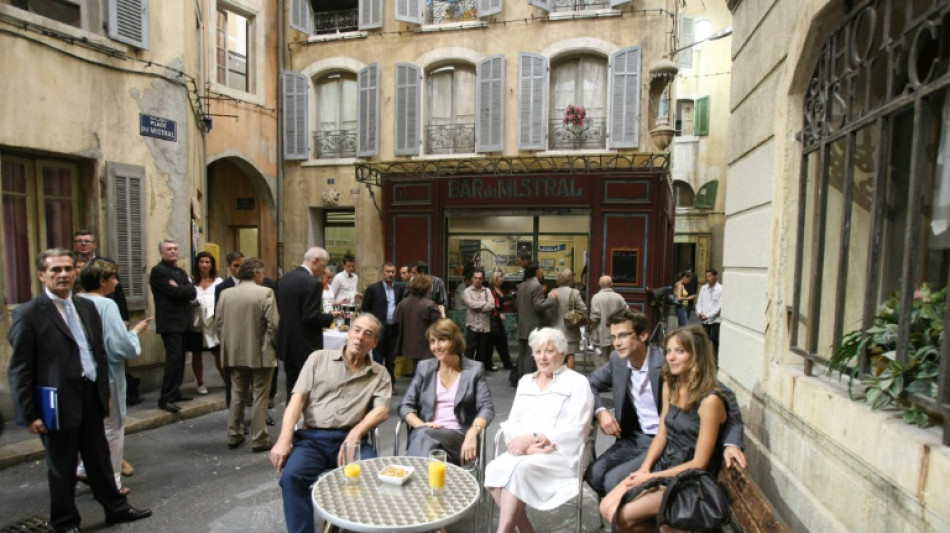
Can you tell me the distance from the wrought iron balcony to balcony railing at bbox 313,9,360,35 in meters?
4.59

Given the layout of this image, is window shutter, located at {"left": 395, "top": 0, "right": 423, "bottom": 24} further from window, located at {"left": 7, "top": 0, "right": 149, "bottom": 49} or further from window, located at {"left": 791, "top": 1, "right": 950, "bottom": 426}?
window, located at {"left": 791, "top": 1, "right": 950, "bottom": 426}

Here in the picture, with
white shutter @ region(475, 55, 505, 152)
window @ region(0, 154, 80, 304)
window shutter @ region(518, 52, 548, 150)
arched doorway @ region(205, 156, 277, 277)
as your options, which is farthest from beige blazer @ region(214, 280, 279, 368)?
arched doorway @ region(205, 156, 277, 277)

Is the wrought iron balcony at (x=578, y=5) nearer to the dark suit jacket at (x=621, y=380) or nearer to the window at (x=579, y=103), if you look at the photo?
the window at (x=579, y=103)

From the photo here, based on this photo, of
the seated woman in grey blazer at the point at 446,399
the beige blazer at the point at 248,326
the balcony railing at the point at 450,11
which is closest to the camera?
the seated woman in grey blazer at the point at 446,399

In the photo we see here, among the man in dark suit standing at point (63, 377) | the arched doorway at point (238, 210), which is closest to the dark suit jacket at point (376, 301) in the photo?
the man in dark suit standing at point (63, 377)

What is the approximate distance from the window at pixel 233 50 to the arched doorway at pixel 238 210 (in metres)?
1.85

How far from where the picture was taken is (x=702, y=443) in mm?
2887

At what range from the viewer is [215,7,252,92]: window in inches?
432

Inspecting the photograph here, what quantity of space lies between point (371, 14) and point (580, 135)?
523cm

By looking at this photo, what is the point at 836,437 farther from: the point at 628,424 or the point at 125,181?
the point at 125,181

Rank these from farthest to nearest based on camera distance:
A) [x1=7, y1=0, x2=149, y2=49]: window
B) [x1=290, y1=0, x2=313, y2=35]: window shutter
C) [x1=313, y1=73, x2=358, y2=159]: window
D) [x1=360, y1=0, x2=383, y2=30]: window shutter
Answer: [x1=313, y1=73, x2=358, y2=159]: window < [x1=290, y1=0, x2=313, y2=35]: window shutter < [x1=360, y1=0, x2=383, y2=30]: window shutter < [x1=7, y1=0, x2=149, y2=49]: window

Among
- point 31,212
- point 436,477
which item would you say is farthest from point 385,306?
point 436,477

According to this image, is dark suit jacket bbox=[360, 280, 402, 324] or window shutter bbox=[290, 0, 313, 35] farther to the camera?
window shutter bbox=[290, 0, 313, 35]

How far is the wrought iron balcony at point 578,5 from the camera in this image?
429 inches
